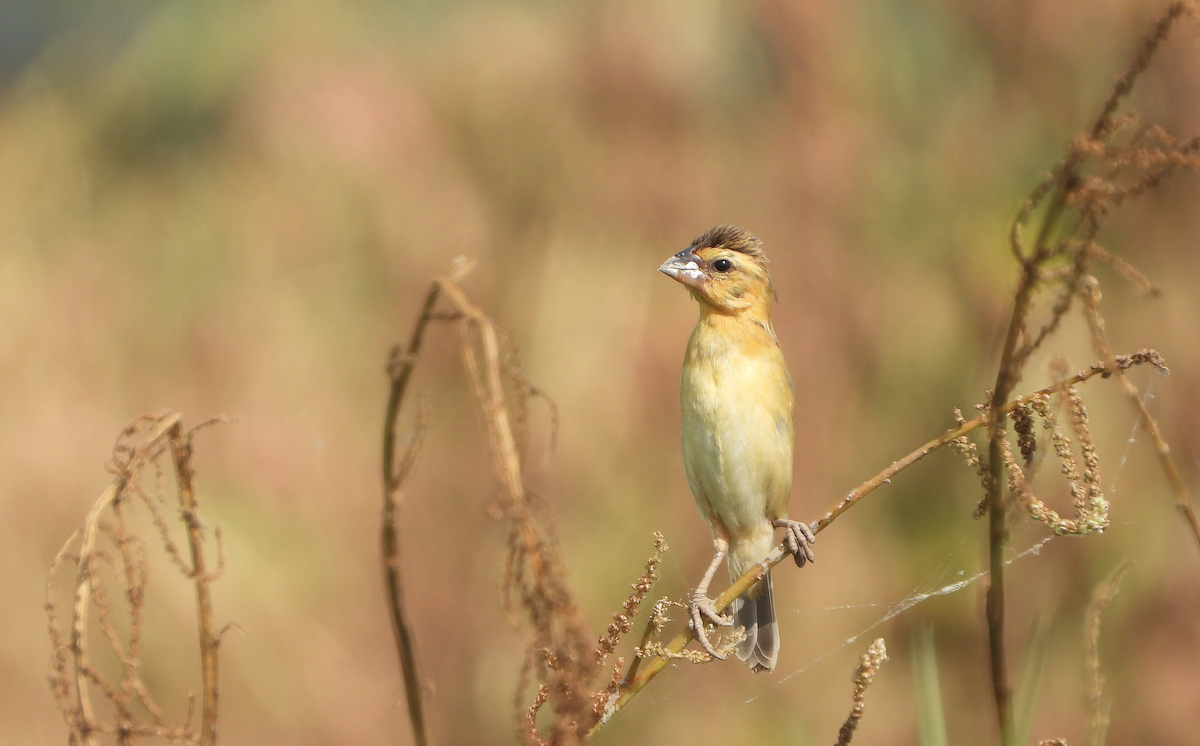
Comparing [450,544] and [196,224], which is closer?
[450,544]

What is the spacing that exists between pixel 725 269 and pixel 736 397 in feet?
1.28

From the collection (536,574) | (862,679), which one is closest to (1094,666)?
(862,679)

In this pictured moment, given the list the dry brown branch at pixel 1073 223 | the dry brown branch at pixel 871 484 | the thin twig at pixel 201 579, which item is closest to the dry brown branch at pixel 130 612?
the thin twig at pixel 201 579

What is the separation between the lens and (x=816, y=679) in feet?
14.7

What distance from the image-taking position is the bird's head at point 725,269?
2.98 meters

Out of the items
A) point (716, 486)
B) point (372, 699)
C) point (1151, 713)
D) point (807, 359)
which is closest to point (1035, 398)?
point (716, 486)

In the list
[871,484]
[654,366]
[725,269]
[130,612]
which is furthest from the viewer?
[654,366]

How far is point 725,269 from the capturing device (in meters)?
3.01

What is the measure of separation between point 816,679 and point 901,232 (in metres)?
1.97

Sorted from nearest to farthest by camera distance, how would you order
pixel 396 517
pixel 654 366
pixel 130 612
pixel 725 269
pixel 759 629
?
pixel 396 517 < pixel 130 612 < pixel 725 269 < pixel 759 629 < pixel 654 366

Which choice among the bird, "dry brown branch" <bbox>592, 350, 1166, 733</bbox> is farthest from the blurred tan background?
"dry brown branch" <bbox>592, 350, 1166, 733</bbox>

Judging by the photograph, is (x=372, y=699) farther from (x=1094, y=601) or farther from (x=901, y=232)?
(x=1094, y=601)

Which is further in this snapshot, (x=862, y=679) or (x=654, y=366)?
(x=654, y=366)

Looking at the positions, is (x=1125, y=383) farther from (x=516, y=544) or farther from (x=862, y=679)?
(x=516, y=544)
